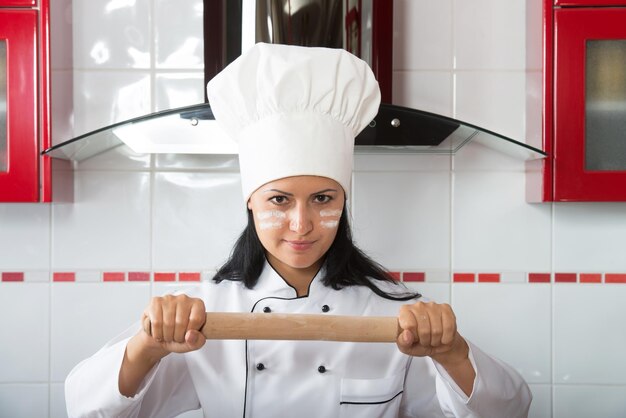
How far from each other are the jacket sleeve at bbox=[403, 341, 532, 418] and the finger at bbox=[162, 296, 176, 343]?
435mm

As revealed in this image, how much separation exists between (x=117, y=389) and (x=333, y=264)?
433mm

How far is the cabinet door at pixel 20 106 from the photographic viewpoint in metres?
1.34

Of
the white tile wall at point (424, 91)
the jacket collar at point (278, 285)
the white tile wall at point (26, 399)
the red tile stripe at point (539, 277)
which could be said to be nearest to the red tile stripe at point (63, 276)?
the white tile wall at point (26, 399)

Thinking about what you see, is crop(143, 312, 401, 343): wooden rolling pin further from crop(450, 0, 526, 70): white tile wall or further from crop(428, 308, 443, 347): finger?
crop(450, 0, 526, 70): white tile wall

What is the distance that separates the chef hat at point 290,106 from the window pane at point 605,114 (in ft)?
1.97

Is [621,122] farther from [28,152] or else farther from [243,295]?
[28,152]

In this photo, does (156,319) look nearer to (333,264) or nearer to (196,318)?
(196,318)

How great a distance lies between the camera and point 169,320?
2.95 feet

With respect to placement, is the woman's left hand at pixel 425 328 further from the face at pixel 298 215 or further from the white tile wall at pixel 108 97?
the white tile wall at pixel 108 97

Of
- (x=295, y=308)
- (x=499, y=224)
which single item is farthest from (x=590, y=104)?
(x=295, y=308)

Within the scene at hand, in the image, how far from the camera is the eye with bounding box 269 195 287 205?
40.9 inches

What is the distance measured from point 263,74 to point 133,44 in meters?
0.67

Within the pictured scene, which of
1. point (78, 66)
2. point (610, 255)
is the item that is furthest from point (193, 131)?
point (610, 255)

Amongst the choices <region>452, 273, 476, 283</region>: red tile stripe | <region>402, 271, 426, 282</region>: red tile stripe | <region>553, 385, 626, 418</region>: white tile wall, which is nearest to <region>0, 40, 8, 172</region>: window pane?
<region>402, 271, 426, 282</region>: red tile stripe
